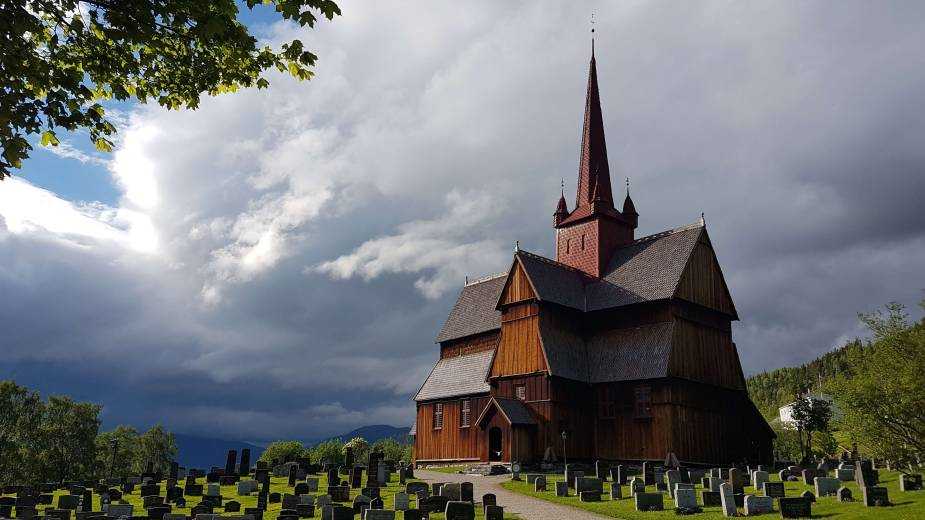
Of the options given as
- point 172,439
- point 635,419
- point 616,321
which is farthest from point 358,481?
point 172,439

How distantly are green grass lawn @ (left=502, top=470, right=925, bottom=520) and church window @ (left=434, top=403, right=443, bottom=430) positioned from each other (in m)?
19.5

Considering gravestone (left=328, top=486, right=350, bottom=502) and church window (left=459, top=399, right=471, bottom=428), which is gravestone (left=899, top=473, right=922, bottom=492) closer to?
gravestone (left=328, top=486, right=350, bottom=502)

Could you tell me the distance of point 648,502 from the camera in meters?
24.9

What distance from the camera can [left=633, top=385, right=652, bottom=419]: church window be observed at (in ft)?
140

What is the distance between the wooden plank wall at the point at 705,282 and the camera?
4594 cm

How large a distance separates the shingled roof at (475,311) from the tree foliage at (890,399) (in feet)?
81.4

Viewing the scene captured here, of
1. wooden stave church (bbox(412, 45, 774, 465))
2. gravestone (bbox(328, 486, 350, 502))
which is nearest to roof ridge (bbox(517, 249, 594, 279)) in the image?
wooden stave church (bbox(412, 45, 774, 465))

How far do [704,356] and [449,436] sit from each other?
17.6 meters

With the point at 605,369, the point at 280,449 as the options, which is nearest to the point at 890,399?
the point at 605,369

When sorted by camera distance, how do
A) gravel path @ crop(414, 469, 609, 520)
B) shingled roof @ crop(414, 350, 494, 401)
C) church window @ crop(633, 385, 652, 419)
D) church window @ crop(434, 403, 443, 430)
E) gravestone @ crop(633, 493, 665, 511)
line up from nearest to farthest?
gravel path @ crop(414, 469, 609, 520), gravestone @ crop(633, 493, 665, 511), church window @ crop(633, 385, 652, 419), shingled roof @ crop(414, 350, 494, 401), church window @ crop(434, 403, 443, 430)

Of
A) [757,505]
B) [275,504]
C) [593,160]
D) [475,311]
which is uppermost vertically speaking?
[593,160]

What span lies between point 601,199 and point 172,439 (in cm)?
9425

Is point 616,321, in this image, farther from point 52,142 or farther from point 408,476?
point 52,142

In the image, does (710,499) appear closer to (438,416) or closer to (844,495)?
(844,495)
